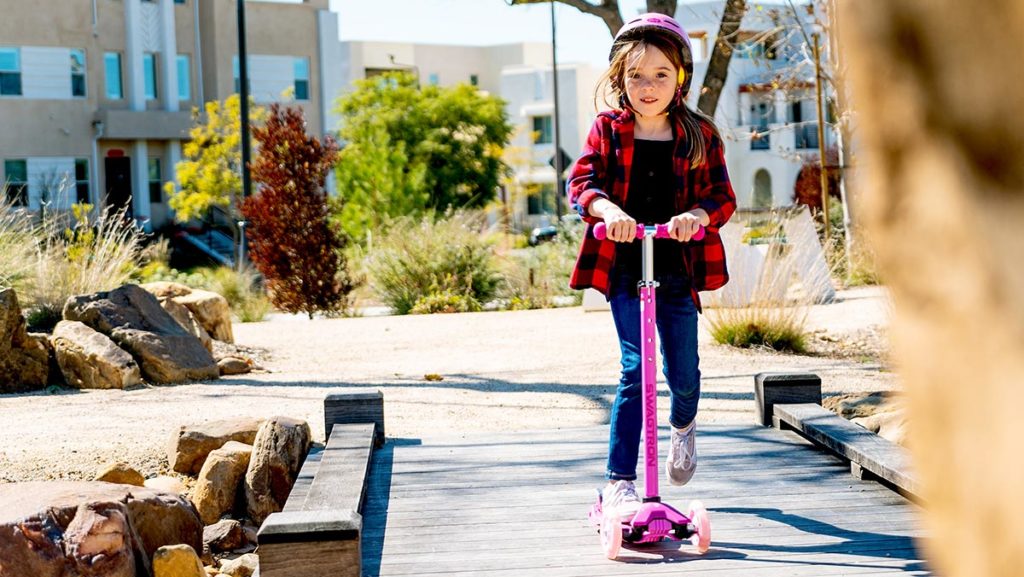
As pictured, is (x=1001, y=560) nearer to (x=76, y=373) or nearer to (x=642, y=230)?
(x=642, y=230)

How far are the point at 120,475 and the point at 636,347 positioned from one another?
3.38 m

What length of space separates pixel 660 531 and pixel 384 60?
6559 cm

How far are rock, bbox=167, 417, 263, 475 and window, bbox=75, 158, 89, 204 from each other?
118ft

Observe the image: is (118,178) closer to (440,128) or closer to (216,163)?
(216,163)

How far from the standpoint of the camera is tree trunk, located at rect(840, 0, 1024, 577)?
60 centimetres

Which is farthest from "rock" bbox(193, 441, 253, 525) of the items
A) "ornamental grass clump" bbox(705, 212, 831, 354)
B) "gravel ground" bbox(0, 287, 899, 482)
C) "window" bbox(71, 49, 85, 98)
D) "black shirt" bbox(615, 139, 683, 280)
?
"window" bbox(71, 49, 85, 98)

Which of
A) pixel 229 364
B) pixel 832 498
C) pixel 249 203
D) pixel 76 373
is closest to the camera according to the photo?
pixel 832 498

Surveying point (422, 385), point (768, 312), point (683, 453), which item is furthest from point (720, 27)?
point (683, 453)

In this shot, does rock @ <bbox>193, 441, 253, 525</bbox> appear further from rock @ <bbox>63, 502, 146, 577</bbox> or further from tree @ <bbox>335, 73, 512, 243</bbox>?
tree @ <bbox>335, 73, 512, 243</bbox>

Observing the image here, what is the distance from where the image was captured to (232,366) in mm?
11047

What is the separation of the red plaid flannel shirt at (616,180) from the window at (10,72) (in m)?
38.7

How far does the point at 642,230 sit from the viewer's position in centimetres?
423

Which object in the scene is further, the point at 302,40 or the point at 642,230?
the point at 302,40

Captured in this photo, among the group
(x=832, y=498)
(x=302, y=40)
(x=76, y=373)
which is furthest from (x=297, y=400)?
(x=302, y=40)
